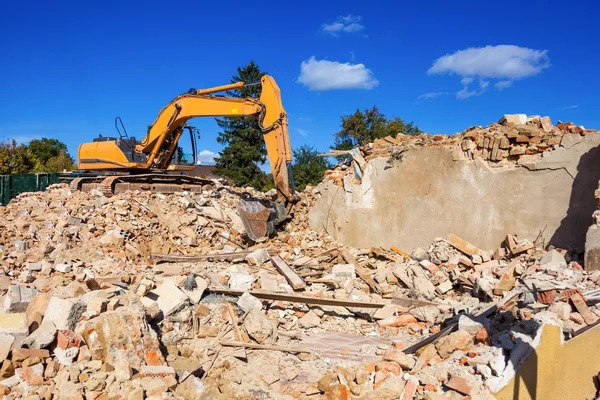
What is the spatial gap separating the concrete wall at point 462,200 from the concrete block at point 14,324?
683 cm

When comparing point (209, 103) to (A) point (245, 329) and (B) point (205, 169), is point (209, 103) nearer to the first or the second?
(A) point (245, 329)

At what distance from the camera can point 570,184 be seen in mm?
Result: 6969

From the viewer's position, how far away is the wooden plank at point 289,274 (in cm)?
739

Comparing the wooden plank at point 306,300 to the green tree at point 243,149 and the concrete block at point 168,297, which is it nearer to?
the concrete block at point 168,297

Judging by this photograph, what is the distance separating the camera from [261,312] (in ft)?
19.7

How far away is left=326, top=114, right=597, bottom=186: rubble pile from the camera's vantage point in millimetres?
7293

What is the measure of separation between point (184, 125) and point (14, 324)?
9257mm

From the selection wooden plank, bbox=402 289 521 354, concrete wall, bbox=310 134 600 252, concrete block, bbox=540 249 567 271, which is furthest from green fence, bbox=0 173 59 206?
concrete block, bbox=540 249 567 271

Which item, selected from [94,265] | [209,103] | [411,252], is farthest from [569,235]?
[209,103]

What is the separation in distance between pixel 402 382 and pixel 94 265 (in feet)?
20.3

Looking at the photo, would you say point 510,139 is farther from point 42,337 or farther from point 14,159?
point 14,159

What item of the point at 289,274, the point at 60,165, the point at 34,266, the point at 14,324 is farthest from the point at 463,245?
the point at 60,165

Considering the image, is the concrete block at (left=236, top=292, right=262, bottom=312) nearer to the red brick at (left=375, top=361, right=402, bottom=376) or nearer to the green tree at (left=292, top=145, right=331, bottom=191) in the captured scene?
the red brick at (left=375, top=361, right=402, bottom=376)

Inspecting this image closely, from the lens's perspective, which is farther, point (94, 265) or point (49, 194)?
point (49, 194)
